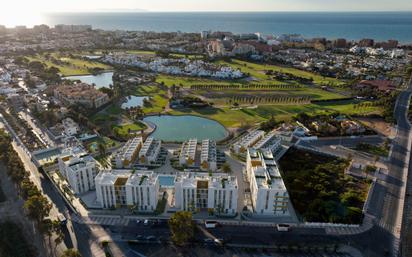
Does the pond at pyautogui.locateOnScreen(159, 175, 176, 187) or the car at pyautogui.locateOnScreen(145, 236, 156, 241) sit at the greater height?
the pond at pyautogui.locateOnScreen(159, 175, 176, 187)

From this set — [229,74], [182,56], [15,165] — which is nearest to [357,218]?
[15,165]

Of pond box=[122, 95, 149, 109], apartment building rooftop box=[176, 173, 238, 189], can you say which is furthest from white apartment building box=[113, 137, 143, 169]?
pond box=[122, 95, 149, 109]

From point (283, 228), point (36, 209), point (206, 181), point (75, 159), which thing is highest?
point (75, 159)

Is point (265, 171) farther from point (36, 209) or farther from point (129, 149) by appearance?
point (36, 209)

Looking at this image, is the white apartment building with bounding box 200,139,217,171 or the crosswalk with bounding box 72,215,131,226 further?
the white apartment building with bounding box 200,139,217,171

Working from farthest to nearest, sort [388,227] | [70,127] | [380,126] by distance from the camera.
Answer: [380,126], [70,127], [388,227]

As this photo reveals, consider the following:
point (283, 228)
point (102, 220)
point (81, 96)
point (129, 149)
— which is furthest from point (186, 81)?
point (283, 228)

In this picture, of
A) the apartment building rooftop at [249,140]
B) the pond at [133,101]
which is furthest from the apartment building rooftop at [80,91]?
the apartment building rooftop at [249,140]

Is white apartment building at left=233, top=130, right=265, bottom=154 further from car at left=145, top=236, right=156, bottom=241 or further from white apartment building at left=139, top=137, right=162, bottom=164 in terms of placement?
car at left=145, top=236, right=156, bottom=241
